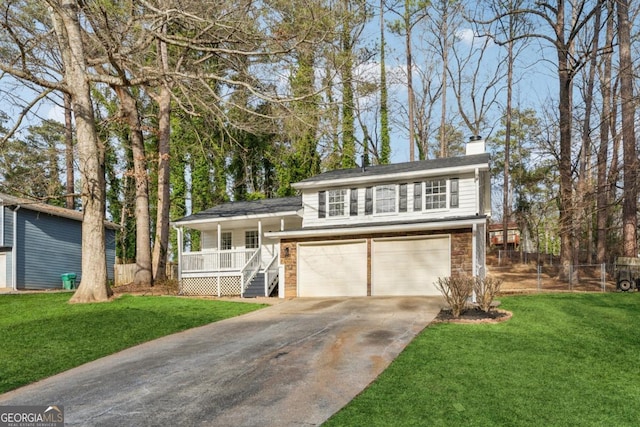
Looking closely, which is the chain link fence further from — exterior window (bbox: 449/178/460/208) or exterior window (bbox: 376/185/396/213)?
exterior window (bbox: 376/185/396/213)

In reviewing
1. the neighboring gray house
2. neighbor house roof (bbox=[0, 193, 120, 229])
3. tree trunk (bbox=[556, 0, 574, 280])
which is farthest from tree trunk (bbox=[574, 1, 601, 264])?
the neighboring gray house

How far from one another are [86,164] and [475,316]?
12.5 m

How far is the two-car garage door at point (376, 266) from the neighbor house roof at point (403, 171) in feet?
8.62

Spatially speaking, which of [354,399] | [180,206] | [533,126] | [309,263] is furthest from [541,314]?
[533,126]

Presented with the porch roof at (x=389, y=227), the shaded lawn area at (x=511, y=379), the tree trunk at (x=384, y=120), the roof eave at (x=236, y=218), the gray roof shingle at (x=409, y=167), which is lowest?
the shaded lawn area at (x=511, y=379)

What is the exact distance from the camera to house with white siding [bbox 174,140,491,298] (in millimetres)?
16156

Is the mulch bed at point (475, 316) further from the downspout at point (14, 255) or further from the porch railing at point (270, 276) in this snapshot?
the downspout at point (14, 255)

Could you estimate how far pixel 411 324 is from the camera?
1046 cm

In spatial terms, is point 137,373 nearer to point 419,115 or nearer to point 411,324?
point 411,324

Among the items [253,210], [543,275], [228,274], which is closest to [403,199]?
[253,210]

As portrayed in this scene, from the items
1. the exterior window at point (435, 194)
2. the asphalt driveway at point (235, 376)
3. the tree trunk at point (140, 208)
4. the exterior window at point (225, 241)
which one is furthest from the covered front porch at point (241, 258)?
the asphalt driveway at point (235, 376)

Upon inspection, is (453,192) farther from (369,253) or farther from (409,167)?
(369,253)

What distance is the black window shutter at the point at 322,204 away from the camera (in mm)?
19297

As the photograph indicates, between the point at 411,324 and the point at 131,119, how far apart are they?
16.1 metres
